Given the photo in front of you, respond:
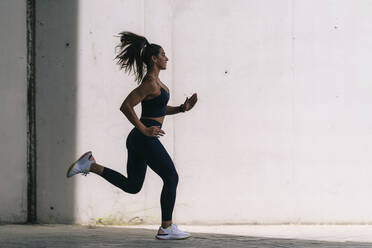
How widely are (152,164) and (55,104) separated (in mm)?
1847

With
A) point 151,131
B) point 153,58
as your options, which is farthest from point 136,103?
point 153,58

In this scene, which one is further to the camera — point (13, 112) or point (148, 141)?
point (13, 112)

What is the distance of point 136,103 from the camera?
5926 mm

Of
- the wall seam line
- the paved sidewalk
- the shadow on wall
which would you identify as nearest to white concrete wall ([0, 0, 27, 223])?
the wall seam line

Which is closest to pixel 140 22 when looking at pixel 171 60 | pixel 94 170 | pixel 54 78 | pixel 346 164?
pixel 171 60

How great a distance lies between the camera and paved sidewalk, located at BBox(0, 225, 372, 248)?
571 cm

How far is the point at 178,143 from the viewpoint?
7320 millimetres

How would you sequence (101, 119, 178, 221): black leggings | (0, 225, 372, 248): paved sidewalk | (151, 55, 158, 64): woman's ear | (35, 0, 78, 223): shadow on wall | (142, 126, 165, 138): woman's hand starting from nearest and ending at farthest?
(0, 225, 372, 248): paved sidewalk < (142, 126, 165, 138): woman's hand < (101, 119, 178, 221): black leggings < (151, 55, 158, 64): woman's ear < (35, 0, 78, 223): shadow on wall

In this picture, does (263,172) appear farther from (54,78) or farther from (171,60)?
(54,78)

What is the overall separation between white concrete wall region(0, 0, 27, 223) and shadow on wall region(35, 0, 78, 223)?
0.17 m

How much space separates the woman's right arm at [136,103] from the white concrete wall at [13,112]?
1902mm

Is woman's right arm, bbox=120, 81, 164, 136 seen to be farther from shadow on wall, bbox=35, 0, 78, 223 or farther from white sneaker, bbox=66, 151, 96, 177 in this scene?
shadow on wall, bbox=35, 0, 78, 223

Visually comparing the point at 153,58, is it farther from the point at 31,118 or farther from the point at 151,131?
the point at 31,118

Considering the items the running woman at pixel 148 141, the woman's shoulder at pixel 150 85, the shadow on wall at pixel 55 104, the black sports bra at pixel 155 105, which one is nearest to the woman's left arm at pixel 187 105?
the running woman at pixel 148 141
